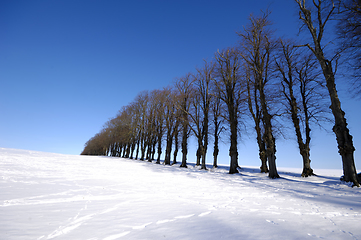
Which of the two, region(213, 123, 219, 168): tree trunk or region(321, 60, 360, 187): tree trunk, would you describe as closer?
region(321, 60, 360, 187): tree trunk

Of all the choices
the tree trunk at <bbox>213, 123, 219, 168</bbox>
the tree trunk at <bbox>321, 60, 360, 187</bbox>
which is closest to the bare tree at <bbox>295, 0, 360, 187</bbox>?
the tree trunk at <bbox>321, 60, 360, 187</bbox>

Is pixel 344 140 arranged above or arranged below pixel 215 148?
above

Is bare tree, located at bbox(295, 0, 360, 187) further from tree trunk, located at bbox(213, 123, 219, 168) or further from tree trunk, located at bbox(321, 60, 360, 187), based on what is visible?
tree trunk, located at bbox(213, 123, 219, 168)

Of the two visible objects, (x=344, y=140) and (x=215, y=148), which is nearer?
(x=344, y=140)

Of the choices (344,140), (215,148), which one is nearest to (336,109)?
(344,140)

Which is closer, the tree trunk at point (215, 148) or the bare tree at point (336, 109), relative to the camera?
the bare tree at point (336, 109)

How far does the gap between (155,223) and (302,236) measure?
2.54 m

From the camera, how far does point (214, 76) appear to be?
63.3 feet

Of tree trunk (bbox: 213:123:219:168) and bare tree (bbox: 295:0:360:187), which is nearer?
bare tree (bbox: 295:0:360:187)

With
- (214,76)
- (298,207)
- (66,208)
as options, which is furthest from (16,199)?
(214,76)

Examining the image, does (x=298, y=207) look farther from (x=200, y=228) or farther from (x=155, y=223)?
(x=155, y=223)

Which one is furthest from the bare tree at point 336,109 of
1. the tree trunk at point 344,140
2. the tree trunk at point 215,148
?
the tree trunk at point 215,148

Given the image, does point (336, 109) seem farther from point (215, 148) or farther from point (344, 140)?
point (215, 148)

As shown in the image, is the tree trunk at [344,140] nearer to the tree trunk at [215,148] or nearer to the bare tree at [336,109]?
the bare tree at [336,109]
